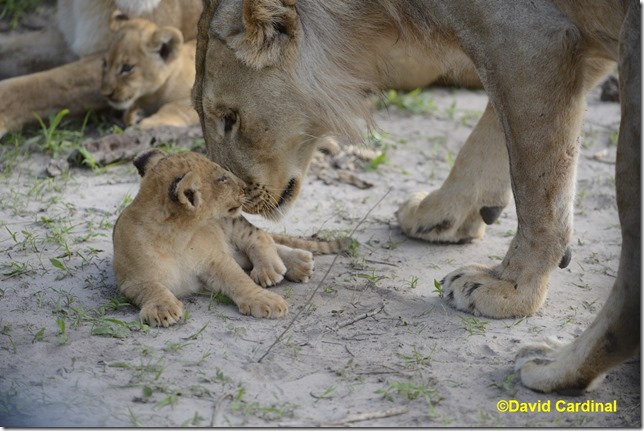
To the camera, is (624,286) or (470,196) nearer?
(624,286)

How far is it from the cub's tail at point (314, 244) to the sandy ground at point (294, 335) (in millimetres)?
84

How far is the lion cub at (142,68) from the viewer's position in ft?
21.5

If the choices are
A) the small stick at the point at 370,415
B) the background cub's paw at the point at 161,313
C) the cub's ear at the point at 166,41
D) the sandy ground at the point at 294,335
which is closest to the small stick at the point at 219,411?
the sandy ground at the point at 294,335

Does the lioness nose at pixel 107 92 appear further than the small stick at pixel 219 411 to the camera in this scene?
Yes

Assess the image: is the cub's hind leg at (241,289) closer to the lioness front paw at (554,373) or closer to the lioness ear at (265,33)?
the lioness ear at (265,33)

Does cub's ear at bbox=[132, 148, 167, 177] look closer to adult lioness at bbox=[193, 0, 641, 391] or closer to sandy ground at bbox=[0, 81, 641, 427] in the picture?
adult lioness at bbox=[193, 0, 641, 391]

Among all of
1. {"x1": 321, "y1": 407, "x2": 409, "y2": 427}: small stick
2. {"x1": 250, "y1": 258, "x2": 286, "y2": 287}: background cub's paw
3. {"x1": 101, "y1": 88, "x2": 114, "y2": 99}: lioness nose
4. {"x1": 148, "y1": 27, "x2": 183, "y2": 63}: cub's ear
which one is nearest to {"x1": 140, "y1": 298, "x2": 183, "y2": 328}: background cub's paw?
{"x1": 250, "y1": 258, "x2": 286, "y2": 287}: background cub's paw

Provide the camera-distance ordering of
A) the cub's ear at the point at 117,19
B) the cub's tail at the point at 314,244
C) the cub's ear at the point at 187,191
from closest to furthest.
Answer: the cub's ear at the point at 187,191, the cub's tail at the point at 314,244, the cub's ear at the point at 117,19

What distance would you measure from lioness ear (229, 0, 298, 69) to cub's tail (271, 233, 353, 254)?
935mm

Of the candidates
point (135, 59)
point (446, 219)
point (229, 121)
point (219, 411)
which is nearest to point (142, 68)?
point (135, 59)

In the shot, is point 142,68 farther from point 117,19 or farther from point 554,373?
point 554,373

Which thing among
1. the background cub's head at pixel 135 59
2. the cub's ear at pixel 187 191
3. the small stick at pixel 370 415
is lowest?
the background cub's head at pixel 135 59

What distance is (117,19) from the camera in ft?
22.1

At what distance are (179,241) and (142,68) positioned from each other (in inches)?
95.7
